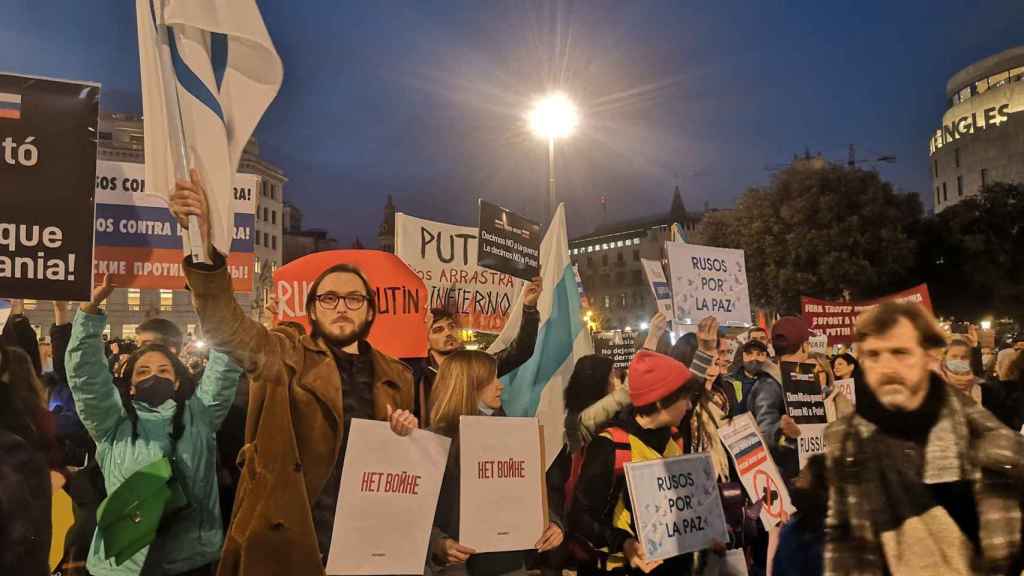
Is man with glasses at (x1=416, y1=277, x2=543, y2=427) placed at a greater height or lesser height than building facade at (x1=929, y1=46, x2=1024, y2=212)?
lesser

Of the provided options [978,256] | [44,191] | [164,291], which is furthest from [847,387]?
[164,291]

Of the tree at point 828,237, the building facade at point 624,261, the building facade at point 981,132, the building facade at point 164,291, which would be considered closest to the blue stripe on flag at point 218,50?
the tree at point 828,237

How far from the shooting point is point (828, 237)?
38000mm

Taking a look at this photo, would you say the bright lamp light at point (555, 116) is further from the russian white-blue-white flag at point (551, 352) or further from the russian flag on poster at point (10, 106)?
the russian flag on poster at point (10, 106)

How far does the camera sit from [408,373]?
168 inches

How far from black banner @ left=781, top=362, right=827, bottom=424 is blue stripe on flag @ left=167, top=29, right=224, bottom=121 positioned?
5023mm

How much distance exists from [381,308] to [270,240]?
97188mm

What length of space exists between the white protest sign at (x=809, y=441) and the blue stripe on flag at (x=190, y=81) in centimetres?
522

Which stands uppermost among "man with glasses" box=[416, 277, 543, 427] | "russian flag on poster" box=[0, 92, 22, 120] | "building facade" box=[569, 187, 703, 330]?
"building facade" box=[569, 187, 703, 330]

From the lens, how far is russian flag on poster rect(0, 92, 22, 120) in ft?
14.0

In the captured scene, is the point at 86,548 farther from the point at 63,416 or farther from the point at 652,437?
the point at 652,437

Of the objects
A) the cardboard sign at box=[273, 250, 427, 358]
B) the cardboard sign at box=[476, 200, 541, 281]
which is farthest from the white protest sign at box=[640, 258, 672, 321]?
the cardboard sign at box=[273, 250, 427, 358]

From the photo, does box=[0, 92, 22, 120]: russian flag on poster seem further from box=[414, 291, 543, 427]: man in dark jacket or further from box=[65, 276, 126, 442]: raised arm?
→ box=[414, 291, 543, 427]: man in dark jacket

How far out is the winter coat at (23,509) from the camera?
3.08 metres
